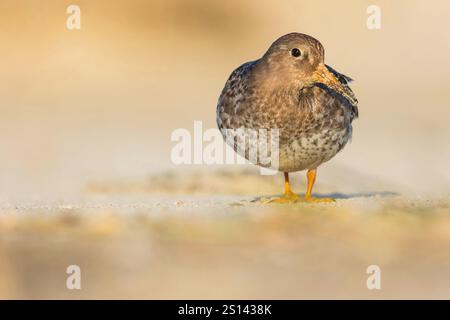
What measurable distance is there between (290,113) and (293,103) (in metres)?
0.12

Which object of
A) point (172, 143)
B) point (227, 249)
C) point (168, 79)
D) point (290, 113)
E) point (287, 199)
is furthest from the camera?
point (168, 79)

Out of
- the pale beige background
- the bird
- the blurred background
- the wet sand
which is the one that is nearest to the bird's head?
the bird

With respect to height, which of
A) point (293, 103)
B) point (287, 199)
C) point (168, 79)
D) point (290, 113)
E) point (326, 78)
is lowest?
point (287, 199)

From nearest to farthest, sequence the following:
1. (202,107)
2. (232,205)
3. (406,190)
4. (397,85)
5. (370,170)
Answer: (232,205), (406,190), (370,170), (202,107), (397,85)

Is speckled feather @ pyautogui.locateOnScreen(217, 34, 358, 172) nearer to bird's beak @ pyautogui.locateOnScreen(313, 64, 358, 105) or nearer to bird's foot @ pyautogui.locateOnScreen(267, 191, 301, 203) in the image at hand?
bird's beak @ pyautogui.locateOnScreen(313, 64, 358, 105)

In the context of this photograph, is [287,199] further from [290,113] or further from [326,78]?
[326,78]

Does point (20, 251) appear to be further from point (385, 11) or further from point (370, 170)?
point (385, 11)

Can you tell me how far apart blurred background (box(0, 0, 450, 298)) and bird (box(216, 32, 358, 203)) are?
83 centimetres

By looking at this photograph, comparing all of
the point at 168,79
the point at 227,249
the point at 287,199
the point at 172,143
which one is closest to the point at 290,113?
the point at 287,199

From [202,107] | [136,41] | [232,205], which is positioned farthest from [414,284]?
[136,41]

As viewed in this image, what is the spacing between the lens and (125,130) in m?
15.4

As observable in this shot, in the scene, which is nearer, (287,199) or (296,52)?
(296,52)

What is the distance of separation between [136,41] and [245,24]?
119 inches

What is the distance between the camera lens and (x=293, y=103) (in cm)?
902
